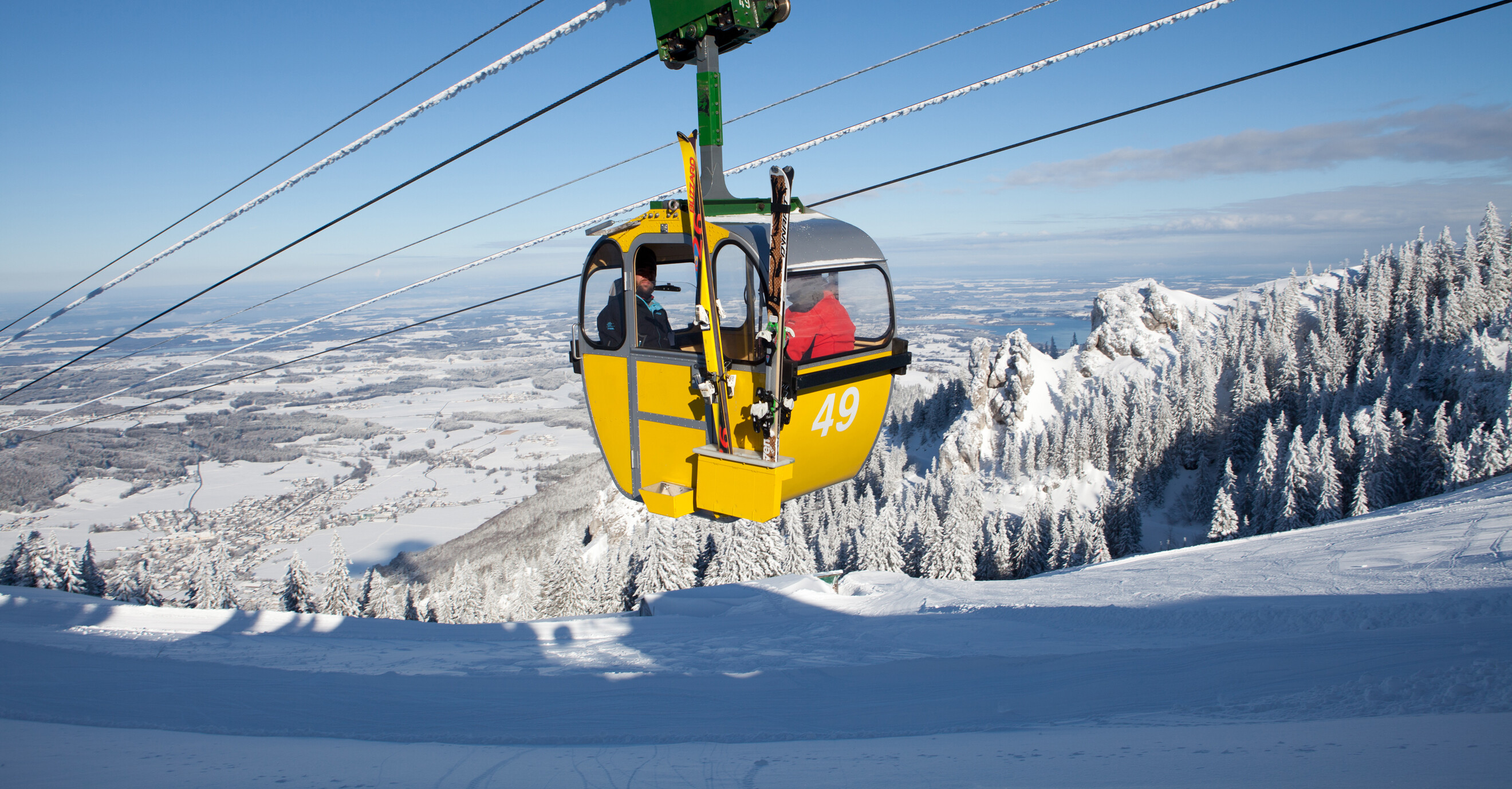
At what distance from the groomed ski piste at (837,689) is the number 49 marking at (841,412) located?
263 cm

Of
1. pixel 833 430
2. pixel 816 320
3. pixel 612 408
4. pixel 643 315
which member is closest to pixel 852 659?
pixel 833 430

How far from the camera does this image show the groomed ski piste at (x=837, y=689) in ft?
13.8

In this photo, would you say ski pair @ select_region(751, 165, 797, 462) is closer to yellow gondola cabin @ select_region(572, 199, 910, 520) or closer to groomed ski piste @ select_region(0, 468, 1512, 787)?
yellow gondola cabin @ select_region(572, 199, 910, 520)

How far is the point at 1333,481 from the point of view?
38.8 m

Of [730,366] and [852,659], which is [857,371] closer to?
[730,366]

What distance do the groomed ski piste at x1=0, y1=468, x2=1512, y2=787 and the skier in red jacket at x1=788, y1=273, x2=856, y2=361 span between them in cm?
328

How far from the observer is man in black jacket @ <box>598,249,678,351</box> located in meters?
7.19

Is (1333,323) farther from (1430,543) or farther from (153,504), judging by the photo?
(153,504)

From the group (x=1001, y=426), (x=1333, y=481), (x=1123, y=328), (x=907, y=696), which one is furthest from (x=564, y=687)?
(x=1123, y=328)

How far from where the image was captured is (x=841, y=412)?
6.50 m

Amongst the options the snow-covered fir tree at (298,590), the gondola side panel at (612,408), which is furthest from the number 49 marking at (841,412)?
the snow-covered fir tree at (298,590)

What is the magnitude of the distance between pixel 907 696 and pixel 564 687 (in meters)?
4.01

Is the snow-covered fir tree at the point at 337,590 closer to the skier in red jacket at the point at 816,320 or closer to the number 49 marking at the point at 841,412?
the number 49 marking at the point at 841,412

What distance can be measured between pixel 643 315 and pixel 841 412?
237 cm
